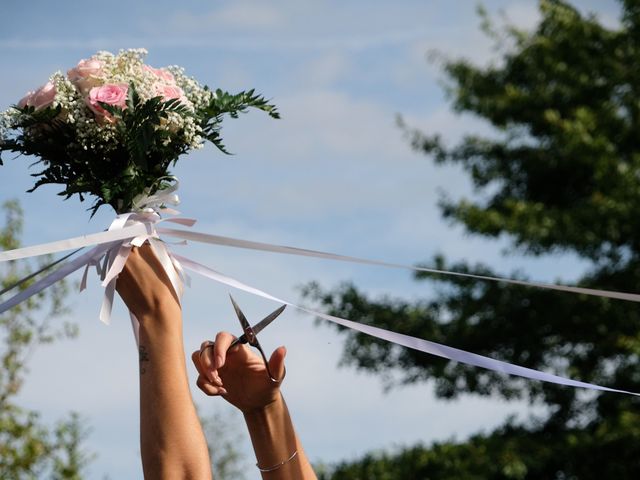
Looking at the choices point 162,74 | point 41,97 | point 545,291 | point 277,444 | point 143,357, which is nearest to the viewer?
point 143,357

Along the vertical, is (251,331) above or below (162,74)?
below

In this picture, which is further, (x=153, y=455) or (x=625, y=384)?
(x=625, y=384)

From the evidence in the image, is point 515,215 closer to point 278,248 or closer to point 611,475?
point 611,475

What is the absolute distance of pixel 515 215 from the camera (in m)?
12.0

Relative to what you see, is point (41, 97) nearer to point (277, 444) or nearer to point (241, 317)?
point (241, 317)

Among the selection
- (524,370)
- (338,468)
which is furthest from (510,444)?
(524,370)

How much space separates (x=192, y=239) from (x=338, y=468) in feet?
28.8

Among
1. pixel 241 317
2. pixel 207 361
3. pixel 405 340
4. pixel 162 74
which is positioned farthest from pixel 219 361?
pixel 162 74

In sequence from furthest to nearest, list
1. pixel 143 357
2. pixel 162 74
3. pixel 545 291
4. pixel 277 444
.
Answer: pixel 545 291 → pixel 162 74 → pixel 277 444 → pixel 143 357

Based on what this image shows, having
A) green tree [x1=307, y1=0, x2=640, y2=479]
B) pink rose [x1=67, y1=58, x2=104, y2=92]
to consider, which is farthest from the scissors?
green tree [x1=307, y1=0, x2=640, y2=479]

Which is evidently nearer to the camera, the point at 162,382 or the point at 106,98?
the point at 162,382

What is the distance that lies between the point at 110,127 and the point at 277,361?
0.94 m

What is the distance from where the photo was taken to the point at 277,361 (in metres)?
3.26

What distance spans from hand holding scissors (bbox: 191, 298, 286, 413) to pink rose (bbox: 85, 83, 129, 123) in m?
0.76
